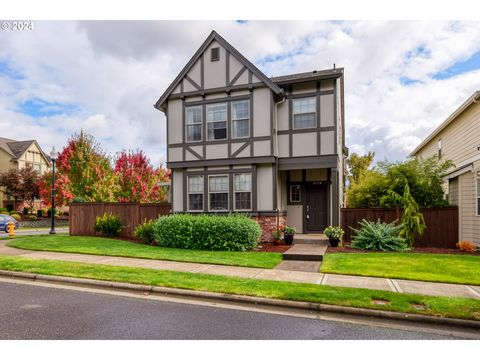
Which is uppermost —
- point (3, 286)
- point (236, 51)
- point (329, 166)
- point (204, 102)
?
point (236, 51)

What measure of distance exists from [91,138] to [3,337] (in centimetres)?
3146

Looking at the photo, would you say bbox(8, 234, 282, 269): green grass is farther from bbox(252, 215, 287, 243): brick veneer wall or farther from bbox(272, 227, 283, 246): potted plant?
bbox(252, 215, 287, 243): brick veneer wall

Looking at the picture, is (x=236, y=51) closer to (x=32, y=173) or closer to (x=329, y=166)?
(x=329, y=166)

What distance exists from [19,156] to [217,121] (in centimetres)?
4034

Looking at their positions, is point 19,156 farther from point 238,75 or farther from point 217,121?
point 238,75

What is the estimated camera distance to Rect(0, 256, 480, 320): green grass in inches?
220

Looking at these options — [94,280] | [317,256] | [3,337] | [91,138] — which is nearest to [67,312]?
[3,337]

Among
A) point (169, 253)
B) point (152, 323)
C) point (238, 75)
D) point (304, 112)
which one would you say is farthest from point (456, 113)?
point (152, 323)

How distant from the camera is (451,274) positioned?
8.23m

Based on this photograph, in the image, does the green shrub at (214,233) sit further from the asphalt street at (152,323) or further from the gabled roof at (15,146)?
the gabled roof at (15,146)

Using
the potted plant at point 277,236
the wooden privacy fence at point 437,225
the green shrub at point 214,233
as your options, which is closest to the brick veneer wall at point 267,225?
the potted plant at point 277,236

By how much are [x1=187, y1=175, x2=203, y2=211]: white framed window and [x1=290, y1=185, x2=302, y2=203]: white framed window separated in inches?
165

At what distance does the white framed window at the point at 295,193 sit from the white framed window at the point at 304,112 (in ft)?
9.44

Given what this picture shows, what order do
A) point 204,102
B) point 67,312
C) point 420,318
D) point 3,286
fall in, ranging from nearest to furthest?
point 420,318 < point 67,312 < point 3,286 < point 204,102
